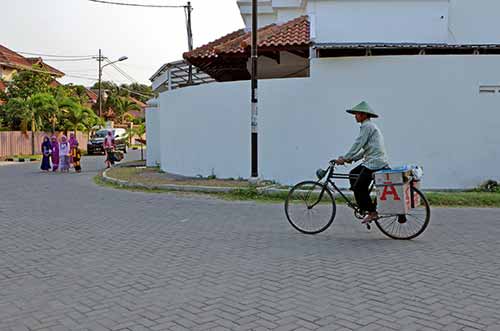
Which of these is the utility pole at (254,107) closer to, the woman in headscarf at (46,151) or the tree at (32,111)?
the woman in headscarf at (46,151)

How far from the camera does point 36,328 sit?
427cm

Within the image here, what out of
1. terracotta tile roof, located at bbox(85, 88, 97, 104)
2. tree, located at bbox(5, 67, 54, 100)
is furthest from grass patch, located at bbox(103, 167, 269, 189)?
terracotta tile roof, located at bbox(85, 88, 97, 104)

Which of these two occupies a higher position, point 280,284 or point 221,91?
point 221,91

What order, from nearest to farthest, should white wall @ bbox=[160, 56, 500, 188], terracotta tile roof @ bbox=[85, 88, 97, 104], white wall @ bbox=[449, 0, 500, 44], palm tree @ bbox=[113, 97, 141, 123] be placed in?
white wall @ bbox=[160, 56, 500, 188] → white wall @ bbox=[449, 0, 500, 44] → palm tree @ bbox=[113, 97, 141, 123] → terracotta tile roof @ bbox=[85, 88, 97, 104]

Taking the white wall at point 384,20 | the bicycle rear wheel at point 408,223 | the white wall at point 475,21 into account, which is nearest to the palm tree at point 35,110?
the white wall at point 384,20

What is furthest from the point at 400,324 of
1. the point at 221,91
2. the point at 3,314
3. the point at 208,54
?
the point at 208,54

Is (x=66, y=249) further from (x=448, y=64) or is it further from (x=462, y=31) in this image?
(x=462, y=31)

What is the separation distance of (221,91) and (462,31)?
7.49 meters

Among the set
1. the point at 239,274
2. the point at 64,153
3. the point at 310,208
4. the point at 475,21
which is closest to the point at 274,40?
the point at 475,21

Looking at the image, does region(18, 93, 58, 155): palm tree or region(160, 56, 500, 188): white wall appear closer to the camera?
region(160, 56, 500, 188): white wall

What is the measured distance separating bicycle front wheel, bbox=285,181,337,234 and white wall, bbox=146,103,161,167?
535 inches

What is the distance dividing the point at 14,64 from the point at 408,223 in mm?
45427

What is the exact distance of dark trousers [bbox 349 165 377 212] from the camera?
7.47 m

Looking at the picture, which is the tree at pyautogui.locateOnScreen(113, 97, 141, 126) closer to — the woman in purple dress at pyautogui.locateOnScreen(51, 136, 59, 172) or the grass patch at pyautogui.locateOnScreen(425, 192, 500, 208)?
the woman in purple dress at pyautogui.locateOnScreen(51, 136, 59, 172)
